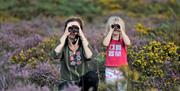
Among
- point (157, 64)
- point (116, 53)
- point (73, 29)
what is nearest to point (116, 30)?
point (116, 53)

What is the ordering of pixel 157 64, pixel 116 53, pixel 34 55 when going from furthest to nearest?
pixel 34 55, pixel 157 64, pixel 116 53

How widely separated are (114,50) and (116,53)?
0.06 metres

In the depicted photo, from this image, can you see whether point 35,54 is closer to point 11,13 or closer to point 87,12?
point 11,13

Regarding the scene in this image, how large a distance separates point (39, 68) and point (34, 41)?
8.87 ft

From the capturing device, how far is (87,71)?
6.92 meters

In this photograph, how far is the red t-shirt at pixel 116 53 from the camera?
716cm

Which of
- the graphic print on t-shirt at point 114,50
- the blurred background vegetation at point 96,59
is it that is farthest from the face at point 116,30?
the blurred background vegetation at point 96,59

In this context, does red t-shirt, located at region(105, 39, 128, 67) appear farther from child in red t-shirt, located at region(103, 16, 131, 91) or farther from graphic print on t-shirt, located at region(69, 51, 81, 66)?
graphic print on t-shirt, located at region(69, 51, 81, 66)

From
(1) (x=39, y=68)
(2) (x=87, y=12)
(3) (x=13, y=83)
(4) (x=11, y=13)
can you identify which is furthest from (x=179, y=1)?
(3) (x=13, y=83)

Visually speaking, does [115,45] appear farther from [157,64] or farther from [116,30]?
[157,64]

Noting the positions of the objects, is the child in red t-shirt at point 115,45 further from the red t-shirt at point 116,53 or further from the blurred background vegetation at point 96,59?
the blurred background vegetation at point 96,59

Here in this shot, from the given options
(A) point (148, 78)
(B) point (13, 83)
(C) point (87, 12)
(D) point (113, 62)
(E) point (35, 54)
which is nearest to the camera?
(B) point (13, 83)

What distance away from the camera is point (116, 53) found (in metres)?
7.17

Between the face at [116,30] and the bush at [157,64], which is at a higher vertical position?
the face at [116,30]
